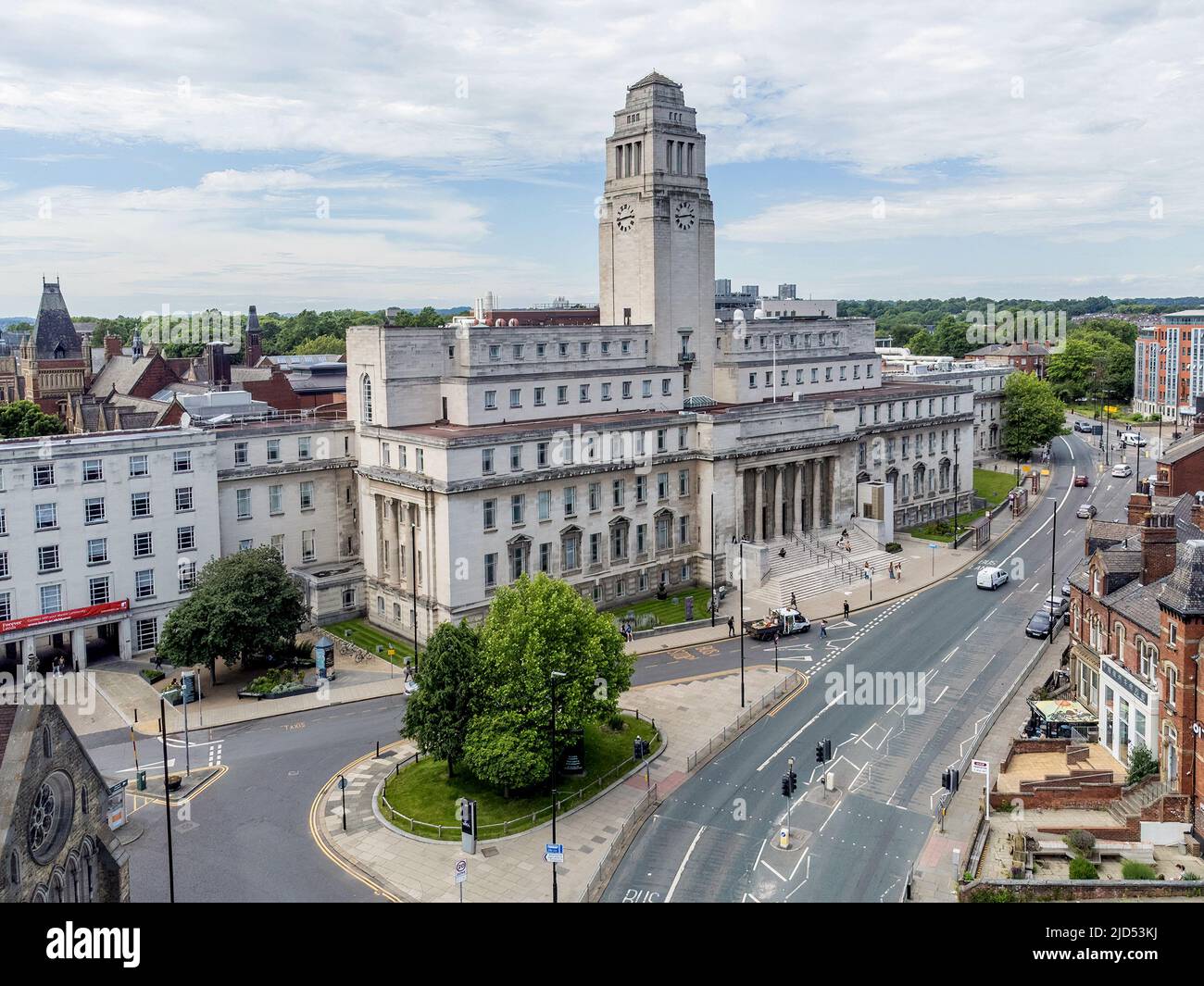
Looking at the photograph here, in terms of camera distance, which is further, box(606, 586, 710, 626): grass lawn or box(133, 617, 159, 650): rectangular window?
box(606, 586, 710, 626): grass lawn

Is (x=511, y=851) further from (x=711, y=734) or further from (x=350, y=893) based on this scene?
(x=711, y=734)

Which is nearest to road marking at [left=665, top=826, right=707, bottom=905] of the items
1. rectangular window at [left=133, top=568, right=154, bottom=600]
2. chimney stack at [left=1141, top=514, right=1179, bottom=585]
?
chimney stack at [left=1141, top=514, right=1179, bottom=585]

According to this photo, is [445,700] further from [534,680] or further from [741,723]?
[741,723]

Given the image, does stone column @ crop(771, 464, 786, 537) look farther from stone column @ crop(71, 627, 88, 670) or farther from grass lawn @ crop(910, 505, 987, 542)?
stone column @ crop(71, 627, 88, 670)

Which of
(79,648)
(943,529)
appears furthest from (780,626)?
(79,648)

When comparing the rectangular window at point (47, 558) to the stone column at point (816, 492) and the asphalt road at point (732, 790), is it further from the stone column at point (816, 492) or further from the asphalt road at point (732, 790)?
the stone column at point (816, 492)

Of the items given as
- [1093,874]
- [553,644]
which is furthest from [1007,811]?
[553,644]
